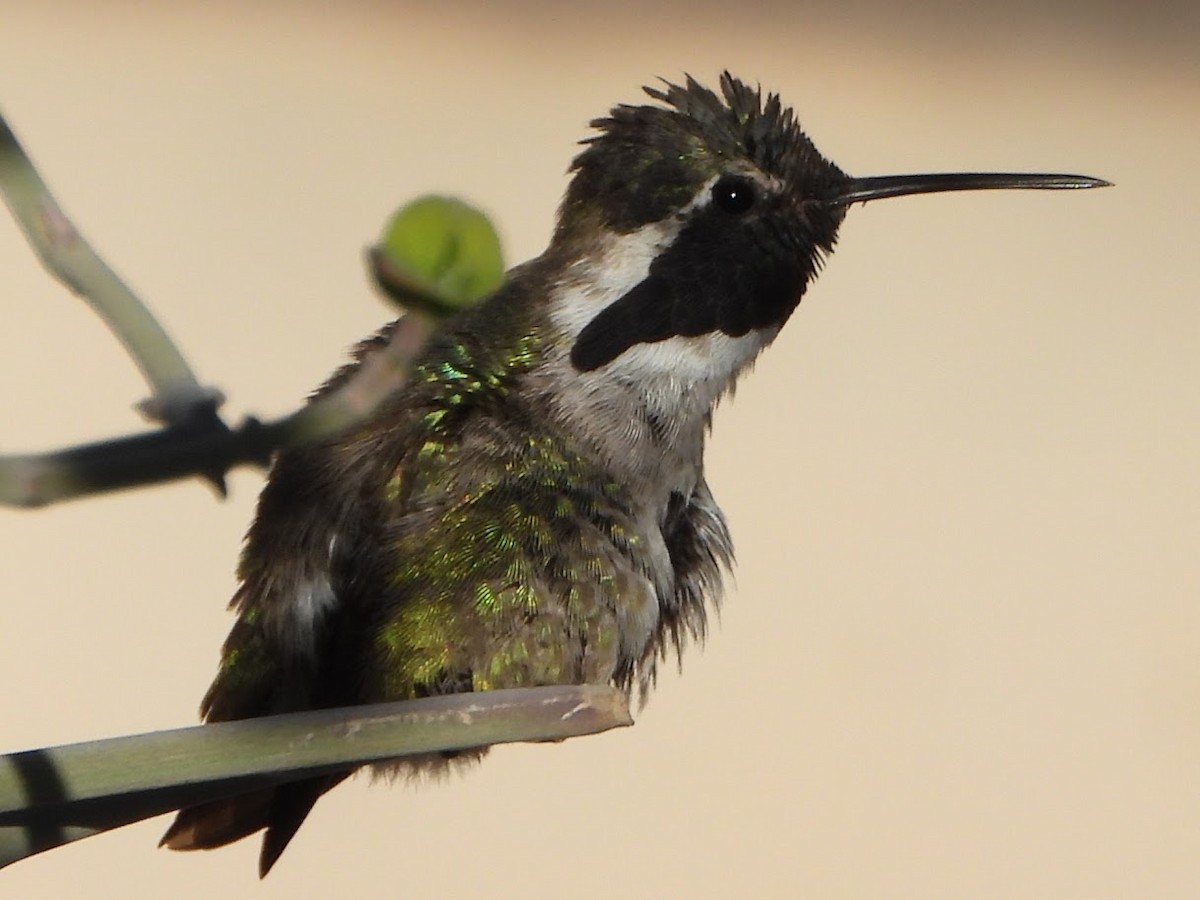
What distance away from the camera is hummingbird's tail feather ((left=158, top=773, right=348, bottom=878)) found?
2.70 feet

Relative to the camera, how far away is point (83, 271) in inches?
12.4

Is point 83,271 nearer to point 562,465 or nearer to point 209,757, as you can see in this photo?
point 209,757

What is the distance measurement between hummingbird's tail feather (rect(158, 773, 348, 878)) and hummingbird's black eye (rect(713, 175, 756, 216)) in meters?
0.41

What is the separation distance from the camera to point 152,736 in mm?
314

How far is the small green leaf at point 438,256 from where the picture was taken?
0.29 m

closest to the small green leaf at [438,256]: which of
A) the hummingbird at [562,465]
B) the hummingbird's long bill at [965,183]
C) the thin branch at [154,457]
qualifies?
the thin branch at [154,457]

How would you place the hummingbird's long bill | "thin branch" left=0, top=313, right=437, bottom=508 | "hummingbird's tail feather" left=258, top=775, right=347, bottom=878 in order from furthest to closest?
the hummingbird's long bill, "hummingbird's tail feather" left=258, top=775, right=347, bottom=878, "thin branch" left=0, top=313, right=437, bottom=508

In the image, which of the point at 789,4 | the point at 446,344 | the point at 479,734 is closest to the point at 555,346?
the point at 446,344

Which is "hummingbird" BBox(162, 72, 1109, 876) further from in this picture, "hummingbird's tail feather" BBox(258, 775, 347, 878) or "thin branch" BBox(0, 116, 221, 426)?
"thin branch" BBox(0, 116, 221, 426)

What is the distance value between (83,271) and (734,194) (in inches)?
27.2

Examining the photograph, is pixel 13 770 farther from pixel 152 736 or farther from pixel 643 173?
pixel 643 173

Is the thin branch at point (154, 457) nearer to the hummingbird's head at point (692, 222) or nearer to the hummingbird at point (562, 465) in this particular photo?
the hummingbird at point (562, 465)

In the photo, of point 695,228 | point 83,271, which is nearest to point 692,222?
point 695,228

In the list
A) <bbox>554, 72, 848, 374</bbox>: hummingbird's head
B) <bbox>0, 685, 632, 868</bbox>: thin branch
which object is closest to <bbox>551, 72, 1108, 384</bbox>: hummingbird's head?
<bbox>554, 72, 848, 374</bbox>: hummingbird's head
